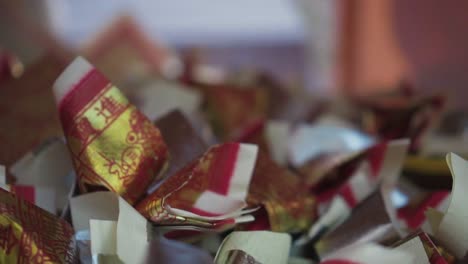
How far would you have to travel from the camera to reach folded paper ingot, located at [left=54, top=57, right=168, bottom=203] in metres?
0.34

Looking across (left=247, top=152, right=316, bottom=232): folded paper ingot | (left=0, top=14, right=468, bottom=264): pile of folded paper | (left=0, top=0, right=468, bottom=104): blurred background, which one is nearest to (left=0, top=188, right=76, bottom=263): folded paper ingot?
(left=0, top=14, right=468, bottom=264): pile of folded paper

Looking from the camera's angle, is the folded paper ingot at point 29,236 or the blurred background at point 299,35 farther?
the blurred background at point 299,35

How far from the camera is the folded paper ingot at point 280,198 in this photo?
0.37 m

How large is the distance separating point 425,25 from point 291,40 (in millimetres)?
472

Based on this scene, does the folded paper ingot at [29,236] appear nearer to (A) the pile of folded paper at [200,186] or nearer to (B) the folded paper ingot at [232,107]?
(A) the pile of folded paper at [200,186]

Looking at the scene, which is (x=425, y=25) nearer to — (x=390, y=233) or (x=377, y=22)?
(x=377, y=22)

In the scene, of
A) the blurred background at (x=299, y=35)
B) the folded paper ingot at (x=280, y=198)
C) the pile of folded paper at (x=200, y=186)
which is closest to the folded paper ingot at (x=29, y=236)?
the pile of folded paper at (x=200, y=186)

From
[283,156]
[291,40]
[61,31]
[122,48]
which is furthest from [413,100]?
[61,31]

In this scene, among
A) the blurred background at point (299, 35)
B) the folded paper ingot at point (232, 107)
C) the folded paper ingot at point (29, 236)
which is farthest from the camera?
the blurred background at point (299, 35)

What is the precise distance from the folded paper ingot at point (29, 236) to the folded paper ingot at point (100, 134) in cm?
4

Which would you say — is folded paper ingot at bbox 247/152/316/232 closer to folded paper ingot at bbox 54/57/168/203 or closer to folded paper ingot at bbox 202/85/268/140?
folded paper ingot at bbox 54/57/168/203

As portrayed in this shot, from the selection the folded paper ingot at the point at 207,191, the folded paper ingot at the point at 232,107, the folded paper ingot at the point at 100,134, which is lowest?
the folded paper ingot at the point at 232,107

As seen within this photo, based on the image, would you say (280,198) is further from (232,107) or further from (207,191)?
(232,107)

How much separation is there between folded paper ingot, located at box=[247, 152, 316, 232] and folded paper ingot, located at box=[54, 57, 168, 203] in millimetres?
76
